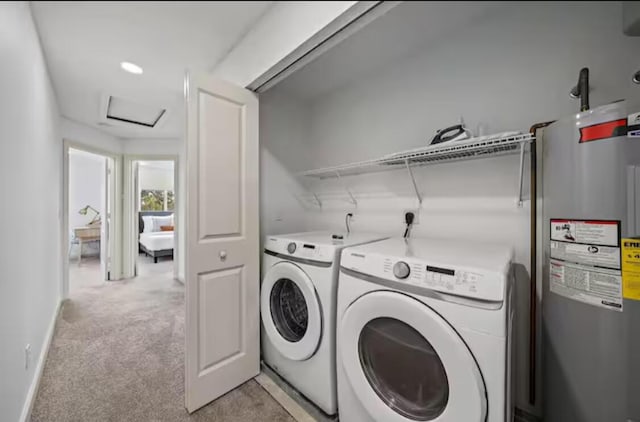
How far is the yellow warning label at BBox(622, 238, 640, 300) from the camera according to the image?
2.32 ft

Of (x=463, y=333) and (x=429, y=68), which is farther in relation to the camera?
(x=429, y=68)

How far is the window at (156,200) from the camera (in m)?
6.12

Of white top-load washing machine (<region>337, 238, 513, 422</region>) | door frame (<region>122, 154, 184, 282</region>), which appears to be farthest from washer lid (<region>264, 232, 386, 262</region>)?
door frame (<region>122, 154, 184, 282</region>)

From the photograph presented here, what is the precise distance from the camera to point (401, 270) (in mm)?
945

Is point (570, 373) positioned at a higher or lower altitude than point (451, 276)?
lower

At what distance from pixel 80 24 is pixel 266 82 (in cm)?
91

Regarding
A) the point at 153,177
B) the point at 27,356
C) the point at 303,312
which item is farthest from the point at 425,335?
the point at 153,177

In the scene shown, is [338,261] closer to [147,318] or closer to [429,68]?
[429,68]

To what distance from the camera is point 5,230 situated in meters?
0.96

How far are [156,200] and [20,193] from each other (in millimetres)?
5755

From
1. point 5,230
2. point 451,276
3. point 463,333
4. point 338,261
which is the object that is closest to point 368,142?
point 338,261

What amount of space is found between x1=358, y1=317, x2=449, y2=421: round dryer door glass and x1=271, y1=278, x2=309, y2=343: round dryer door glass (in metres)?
0.50

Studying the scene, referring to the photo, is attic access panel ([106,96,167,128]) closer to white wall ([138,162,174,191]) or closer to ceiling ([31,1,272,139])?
ceiling ([31,1,272,139])

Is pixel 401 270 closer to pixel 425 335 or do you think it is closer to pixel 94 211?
pixel 425 335
